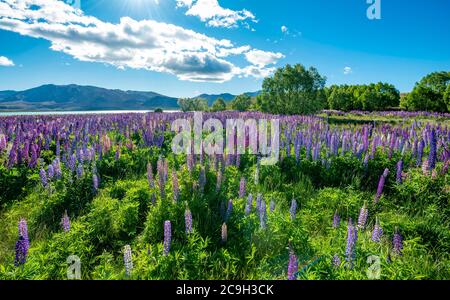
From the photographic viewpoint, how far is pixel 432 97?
5975cm

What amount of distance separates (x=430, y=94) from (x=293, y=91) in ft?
140

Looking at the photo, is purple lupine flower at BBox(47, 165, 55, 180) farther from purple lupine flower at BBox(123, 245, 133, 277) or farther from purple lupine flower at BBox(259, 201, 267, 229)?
purple lupine flower at BBox(259, 201, 267, 229)

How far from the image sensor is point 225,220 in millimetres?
4461

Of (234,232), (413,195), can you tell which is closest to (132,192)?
(234,232)

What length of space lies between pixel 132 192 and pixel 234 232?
2.24 metres

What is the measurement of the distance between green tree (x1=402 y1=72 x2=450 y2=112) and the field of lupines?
63020mm

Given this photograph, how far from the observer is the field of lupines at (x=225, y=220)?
3.39m

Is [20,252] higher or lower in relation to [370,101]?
lower

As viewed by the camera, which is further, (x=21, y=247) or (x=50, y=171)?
(x=50, y=171)

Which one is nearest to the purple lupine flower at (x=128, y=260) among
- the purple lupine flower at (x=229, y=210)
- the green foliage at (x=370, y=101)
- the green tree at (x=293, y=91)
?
the purple lupine flower at (x=229, y=210)

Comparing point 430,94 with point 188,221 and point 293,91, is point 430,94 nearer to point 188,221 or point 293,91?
point 293,91

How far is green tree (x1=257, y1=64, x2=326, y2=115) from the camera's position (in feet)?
115

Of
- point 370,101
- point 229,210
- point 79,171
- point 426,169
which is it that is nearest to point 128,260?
point 229,210
